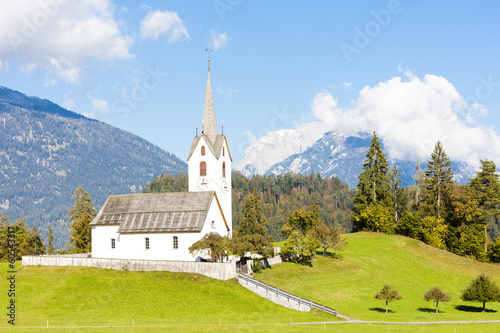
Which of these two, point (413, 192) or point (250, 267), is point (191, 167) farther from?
point (413, 192)

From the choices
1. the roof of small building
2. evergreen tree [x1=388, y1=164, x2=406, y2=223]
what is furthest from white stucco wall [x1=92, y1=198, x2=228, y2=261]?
evergreen tree [x1=388, y1=164, x2=406, y2=223]

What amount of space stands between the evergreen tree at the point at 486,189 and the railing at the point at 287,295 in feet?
188

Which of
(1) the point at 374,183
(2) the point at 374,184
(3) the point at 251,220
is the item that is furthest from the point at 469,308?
(1) the point at 374,183

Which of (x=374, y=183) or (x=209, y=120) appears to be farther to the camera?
(x=374, y=183)

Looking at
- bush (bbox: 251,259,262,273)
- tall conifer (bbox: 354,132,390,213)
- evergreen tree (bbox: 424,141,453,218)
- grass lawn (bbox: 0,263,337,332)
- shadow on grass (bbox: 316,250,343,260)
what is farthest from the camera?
tall conifer (bbox: 354,132,390,213)

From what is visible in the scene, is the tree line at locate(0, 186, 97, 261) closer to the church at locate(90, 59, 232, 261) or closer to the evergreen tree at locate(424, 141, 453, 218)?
the church at locate(90, 59, 232, 261)

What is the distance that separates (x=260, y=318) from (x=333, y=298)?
12695 millimetres

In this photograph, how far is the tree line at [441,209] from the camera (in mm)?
87750

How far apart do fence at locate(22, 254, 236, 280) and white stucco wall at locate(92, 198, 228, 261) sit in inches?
207

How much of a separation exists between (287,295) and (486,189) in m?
62.0

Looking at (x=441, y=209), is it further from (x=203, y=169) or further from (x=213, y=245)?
(x=213, y=245)

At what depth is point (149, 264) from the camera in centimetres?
5200

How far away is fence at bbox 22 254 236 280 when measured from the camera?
49.8 meters

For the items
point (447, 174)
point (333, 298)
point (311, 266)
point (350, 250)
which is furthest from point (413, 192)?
point (333, 298)
